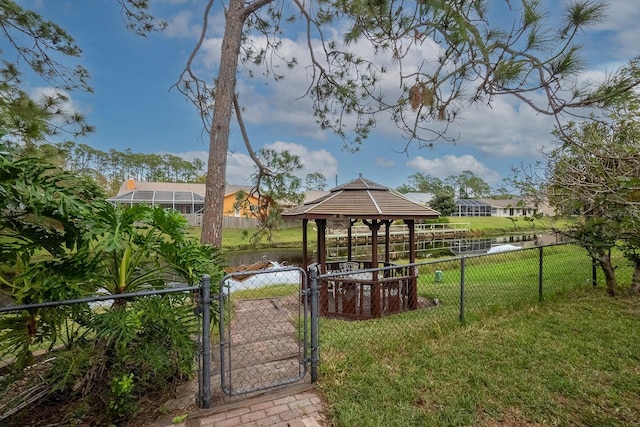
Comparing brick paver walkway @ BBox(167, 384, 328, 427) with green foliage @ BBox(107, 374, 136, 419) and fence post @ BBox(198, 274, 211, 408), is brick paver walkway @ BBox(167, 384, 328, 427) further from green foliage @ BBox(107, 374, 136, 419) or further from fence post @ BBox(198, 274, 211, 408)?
green foliage @ BBox(107, 374, 136, 419)

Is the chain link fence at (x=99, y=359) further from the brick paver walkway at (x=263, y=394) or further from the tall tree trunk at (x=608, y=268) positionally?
the tall tree trunk at (x=608, y=268)

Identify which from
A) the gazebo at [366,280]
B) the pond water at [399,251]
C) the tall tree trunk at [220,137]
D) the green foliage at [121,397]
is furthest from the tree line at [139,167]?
the green foliage at [121,397]

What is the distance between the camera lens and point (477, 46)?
2.60 meters

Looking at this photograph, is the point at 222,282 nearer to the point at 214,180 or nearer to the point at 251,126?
the point at 214,180

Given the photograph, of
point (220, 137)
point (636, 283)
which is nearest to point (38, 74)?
point (220, 137)

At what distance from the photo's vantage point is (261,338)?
178 inches

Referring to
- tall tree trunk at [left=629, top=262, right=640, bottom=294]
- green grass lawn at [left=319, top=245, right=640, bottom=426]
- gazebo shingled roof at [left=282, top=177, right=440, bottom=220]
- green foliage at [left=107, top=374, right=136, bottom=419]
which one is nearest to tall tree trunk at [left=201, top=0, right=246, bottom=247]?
gazebo shingled roof at [left=282, top=177, right=440, bottom=220]

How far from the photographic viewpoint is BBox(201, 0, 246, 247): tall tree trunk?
565 cm

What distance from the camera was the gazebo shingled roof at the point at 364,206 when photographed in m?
6.16

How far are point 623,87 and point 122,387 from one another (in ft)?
13.3

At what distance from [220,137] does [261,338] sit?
3385mm

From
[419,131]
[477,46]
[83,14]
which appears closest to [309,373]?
[419,131]

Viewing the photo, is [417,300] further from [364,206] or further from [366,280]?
[364,206]

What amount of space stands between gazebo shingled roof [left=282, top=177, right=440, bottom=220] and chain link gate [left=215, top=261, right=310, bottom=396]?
1.81m
